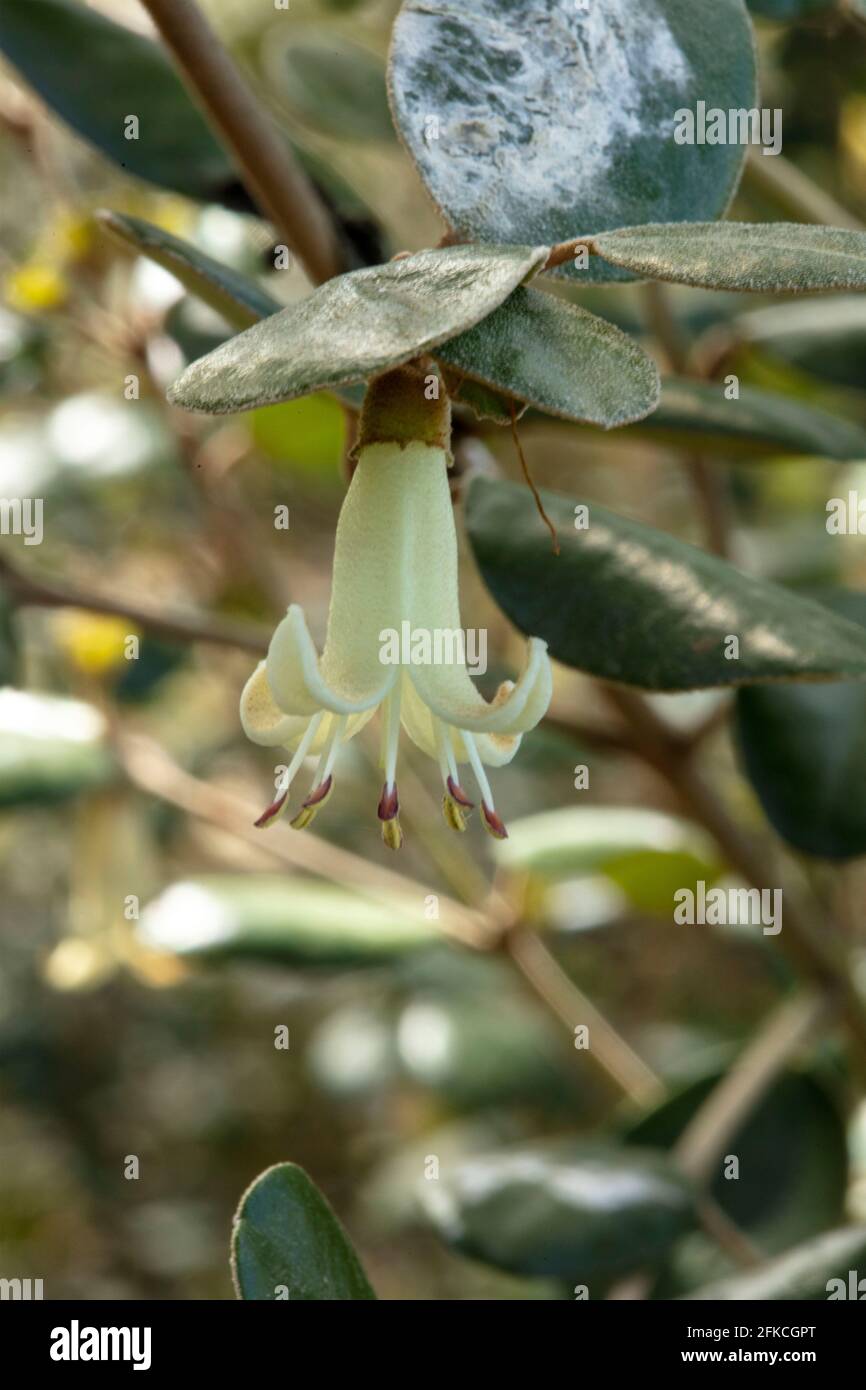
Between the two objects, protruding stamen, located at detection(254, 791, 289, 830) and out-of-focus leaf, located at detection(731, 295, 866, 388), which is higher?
out-of-focus leaf, located at detection(731, 295, 866, 388)

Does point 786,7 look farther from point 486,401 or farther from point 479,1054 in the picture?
point 479,1054

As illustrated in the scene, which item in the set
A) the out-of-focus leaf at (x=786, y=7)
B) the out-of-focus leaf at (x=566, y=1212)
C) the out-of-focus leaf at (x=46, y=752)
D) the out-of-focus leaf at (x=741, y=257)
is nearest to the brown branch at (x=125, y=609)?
the out-of-focus leaf at (x=46, y=752)

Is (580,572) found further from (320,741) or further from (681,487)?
(681,487)

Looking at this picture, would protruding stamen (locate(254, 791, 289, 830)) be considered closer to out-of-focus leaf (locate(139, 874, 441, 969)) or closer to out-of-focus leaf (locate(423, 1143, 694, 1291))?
out-of-focus leaf (locate(423, 1143, 694, 1291))

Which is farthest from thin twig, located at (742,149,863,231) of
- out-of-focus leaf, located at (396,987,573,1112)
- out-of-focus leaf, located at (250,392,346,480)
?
out-of-focus leaf, located at (396,987,573,1112)

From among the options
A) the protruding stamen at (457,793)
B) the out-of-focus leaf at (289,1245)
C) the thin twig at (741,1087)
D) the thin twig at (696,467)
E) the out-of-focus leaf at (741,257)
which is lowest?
the out-of-focus leaf at (289,1245)

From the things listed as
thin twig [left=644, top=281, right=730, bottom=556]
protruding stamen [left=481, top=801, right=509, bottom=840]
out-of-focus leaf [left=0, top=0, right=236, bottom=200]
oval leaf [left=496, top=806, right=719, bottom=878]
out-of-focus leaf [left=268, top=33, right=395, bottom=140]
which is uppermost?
out-of-focus leaf [left=268, top=33, right=395, bottom=140]

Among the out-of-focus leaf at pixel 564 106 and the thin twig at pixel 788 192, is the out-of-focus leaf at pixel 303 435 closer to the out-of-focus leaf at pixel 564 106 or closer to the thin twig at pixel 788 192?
the thin twig at pixel 788 192
